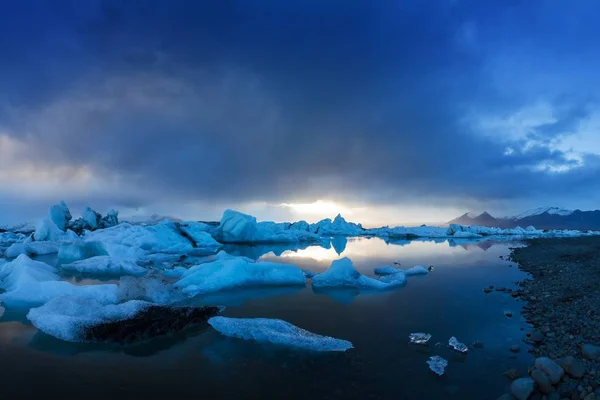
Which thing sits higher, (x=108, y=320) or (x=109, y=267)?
(x=109, y=267)

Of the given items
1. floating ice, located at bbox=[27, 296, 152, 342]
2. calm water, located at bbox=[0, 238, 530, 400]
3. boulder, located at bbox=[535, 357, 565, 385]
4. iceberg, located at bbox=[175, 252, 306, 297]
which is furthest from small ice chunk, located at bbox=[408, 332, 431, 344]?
iceberg, located at bbox=[175, 252, 306, 297]

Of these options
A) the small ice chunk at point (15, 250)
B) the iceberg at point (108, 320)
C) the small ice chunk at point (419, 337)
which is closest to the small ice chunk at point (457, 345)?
the small ice chunk at point (419, 337)

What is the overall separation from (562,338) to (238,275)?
7871 mm

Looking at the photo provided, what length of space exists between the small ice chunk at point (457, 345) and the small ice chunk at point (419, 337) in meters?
0.35

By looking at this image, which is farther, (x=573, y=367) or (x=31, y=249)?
(x=31, y=249)

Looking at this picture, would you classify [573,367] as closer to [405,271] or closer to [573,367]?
[573,367]

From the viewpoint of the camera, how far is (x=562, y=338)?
5180 mm

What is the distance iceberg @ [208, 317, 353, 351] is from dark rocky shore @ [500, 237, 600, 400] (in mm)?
2409

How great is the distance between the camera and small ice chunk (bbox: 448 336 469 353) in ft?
16.7

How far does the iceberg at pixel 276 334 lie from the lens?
17.0ft

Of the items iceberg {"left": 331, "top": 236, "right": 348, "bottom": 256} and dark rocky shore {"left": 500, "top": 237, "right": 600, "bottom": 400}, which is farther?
iceberg {"left": 331, "top": 236, "right": 348, "bottom": 256}

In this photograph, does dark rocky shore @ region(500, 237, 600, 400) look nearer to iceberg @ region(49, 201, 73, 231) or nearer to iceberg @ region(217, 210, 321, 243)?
iceberg @ region(217, 210, 321, 243)

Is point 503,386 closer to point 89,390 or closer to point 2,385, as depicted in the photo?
point 89,390

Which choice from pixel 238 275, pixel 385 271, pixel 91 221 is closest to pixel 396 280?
pixel 385 271
